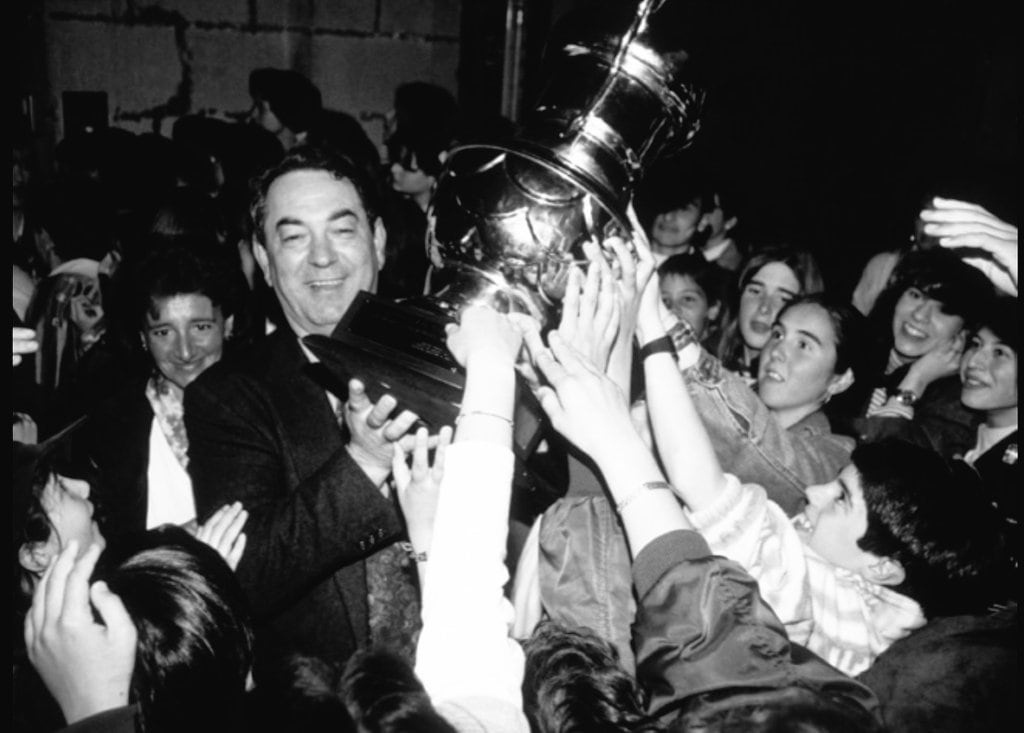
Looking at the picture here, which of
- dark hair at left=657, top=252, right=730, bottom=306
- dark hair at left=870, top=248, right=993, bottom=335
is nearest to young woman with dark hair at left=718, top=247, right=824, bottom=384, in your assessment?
dark hair at left=657, top=252, right=730, bottom=306

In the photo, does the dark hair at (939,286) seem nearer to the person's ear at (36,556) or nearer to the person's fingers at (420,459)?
the person's fingers at (420,459)

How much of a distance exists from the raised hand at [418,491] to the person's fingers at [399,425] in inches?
1.5

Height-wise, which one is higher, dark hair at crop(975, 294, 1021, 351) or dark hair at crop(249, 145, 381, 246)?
dark hair at crop(249, 145, 381, 246)

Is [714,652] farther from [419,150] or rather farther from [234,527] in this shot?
[419,150]

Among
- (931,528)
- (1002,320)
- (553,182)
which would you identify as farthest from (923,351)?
(553,182)

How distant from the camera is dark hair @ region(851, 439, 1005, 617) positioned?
4.76 feet

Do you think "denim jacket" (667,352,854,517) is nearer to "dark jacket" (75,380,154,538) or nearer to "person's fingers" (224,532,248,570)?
"person's fingers" (224,532,248,570)

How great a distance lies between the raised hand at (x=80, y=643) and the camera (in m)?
1.03

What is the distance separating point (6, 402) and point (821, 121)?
16.2ft

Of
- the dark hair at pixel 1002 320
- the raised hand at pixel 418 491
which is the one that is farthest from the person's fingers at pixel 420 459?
the dark hair at pixel 1002 320

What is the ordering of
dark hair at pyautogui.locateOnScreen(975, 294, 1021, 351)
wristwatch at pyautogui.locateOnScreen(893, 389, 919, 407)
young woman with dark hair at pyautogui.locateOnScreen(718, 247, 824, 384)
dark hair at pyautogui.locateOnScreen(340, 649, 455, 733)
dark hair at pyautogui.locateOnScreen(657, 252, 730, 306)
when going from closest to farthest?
dark hair at pyautogui.locateOnScreen(340, 649, 455, 733) → dark hair at pyautogui.locateOnScreen(975, 294, 1021, 351) → wristwatch at pyautogui.locateOnScreen(893, 389, 919, 407) → young woman with dark hair at pyautogui.locateOnScreen(718, 247, 824, 384) → dark hair at pyautogui.locateOnScreen(657, 252, 730, 306)

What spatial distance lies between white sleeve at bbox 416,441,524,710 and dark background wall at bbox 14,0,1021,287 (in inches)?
151

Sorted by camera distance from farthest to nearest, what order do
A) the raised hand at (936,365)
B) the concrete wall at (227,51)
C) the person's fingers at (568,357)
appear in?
the concrete wall at (227,51)
the raised hand at (936,365)
the person's fingers at (568,357)

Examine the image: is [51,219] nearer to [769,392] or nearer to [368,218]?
[368,218]
